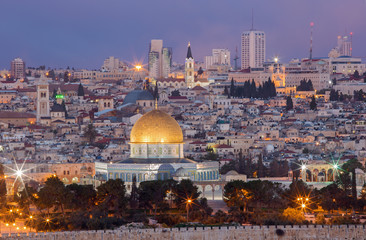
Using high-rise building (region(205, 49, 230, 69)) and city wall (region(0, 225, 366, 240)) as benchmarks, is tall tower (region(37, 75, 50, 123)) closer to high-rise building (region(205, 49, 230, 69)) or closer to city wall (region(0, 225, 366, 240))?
city wall (region(0, 225, 366, 240))

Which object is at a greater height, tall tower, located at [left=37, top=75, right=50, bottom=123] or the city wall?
tall tower, located at [left=37, top=75, right=50, bottom=123]

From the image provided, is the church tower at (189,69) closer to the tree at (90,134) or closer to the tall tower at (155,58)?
the tall tower at (155,58)

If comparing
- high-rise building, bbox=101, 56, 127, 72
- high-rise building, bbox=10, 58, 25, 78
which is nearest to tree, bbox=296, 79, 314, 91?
high-rise building, bbox=101, 56, 127, 72

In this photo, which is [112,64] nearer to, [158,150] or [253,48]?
[253,48]

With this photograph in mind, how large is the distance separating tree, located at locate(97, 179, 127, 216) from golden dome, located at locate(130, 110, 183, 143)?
784 cm

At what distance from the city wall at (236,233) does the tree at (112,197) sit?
22.5ft

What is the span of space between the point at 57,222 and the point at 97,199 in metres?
5.51

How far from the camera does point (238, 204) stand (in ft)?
170

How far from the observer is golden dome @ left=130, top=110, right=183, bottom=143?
61469 mm

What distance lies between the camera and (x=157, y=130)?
61.4m

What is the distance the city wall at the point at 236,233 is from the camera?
A: 43.5 m

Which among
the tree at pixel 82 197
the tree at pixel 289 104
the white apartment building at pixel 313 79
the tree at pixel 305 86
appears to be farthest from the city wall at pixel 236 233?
the white apartment building at pixel 313 79

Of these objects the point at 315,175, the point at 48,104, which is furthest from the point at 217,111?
the point at 315,175

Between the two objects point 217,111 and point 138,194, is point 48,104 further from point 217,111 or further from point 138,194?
point 138,194
